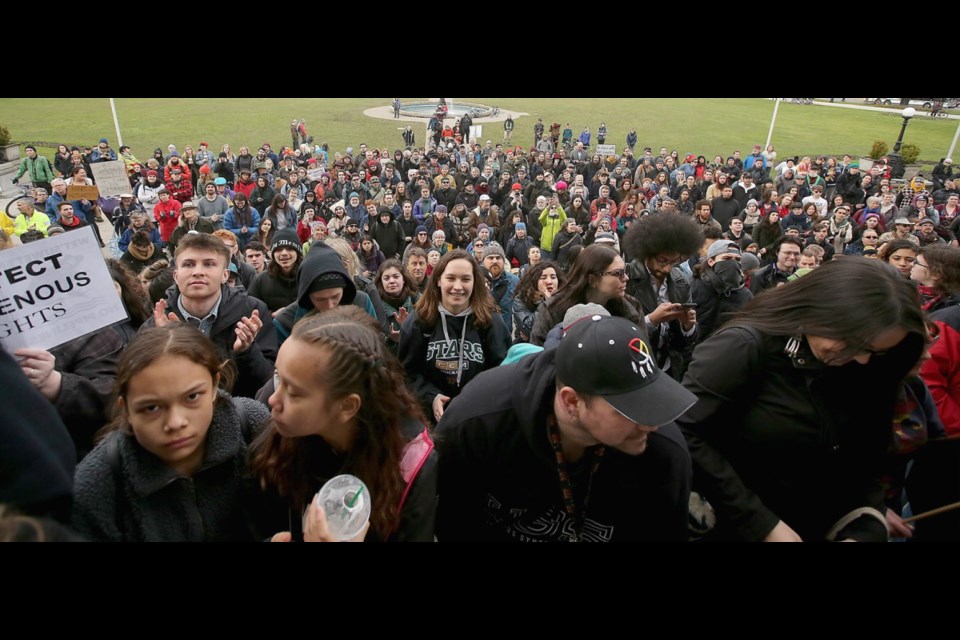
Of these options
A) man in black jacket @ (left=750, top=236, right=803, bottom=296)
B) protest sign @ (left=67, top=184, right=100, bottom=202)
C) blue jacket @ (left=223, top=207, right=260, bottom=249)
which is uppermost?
man in black jacket @ (left=750, top=236, right=803, bottom=296)

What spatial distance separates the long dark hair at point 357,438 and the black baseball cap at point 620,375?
651 mm

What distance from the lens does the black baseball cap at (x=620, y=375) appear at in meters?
1.72

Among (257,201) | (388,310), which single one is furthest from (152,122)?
(388,310)

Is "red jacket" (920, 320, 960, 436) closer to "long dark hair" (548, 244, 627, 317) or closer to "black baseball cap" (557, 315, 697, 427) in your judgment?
"long dark hair" (548, 244, 627, 317)

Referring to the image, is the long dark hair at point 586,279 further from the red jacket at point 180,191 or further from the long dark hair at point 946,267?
the red jacket at point 180,191

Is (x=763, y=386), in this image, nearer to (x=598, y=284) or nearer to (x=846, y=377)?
(x=846, y=377)

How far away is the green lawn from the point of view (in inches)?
1219

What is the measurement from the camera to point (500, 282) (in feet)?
20.9

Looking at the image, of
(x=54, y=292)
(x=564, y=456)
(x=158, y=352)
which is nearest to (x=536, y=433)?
(x=564, y=456)

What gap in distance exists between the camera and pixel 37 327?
8.07 feet

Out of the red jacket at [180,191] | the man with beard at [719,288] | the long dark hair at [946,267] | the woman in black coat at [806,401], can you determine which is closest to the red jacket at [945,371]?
the long dark hair at [946,267]

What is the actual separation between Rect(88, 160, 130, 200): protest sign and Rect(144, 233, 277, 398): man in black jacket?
961cm

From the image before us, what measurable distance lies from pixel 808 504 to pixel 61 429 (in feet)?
8.34

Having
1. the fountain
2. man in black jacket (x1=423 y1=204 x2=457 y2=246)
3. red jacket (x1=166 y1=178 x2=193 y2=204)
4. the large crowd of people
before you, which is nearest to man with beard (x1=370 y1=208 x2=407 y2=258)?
man in black jacket (x1=423 y1=204 x2=457 y2=246)
